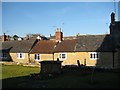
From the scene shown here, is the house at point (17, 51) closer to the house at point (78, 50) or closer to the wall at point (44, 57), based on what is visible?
the house at point (78, 50)

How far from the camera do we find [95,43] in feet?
154

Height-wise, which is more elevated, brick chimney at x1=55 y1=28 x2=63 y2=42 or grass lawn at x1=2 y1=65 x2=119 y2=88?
brick chimney at x1=55 y1=28 x2=63 y2=42

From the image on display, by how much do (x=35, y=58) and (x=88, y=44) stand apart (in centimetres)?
1379

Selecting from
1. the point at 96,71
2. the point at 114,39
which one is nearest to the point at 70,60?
the point at 114,39

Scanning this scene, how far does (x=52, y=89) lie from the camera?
758 inches

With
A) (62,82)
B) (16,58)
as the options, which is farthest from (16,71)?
(16,58)

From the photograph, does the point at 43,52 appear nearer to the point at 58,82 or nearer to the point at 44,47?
the point at 44,47

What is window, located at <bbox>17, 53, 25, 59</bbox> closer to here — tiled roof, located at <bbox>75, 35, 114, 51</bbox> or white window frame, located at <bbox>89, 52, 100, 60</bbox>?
tiled roof, located at <bbox>75, 35, 114, 51</bbox>

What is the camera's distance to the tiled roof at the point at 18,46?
5660 cm

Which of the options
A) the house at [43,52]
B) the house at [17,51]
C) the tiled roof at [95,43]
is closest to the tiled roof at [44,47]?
the house at [43,52]

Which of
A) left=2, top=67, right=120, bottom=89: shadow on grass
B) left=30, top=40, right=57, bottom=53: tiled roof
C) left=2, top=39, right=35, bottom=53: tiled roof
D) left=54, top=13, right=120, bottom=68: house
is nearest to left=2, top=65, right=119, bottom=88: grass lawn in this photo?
left=2, top=67, right=120, bottom=89: shadow on grass

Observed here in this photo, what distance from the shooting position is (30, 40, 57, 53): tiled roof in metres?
52.5

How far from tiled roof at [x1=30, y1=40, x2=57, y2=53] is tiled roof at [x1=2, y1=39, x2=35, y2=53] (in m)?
1.87

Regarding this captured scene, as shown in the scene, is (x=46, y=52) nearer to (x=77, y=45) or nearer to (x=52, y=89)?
(x=77, y=45)
